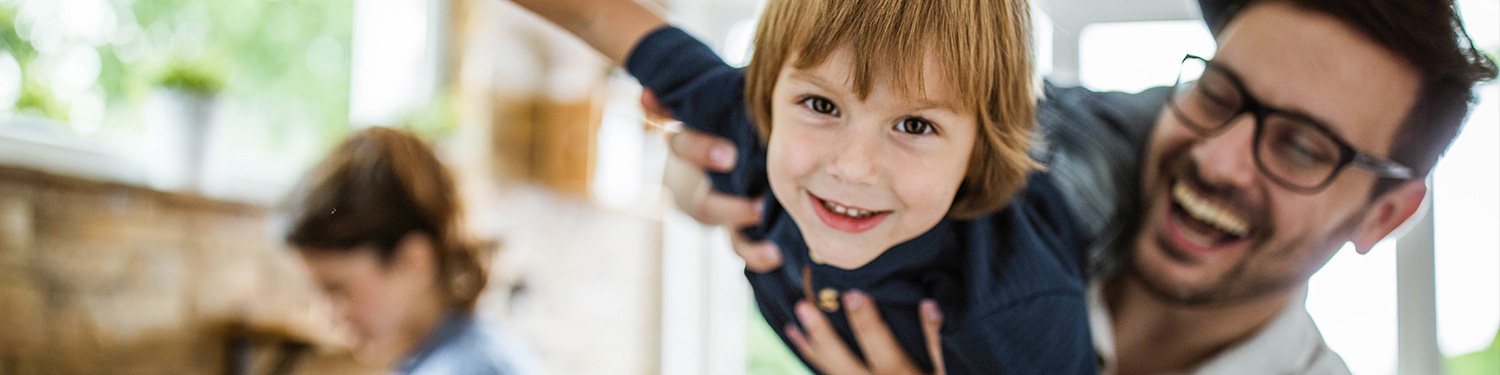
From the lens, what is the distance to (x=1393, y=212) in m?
0.42

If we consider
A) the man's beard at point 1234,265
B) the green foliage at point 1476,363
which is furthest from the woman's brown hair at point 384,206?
the green foliage at point 1476,363

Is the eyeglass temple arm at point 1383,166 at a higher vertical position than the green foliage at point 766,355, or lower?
higher

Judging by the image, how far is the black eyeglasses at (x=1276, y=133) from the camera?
0.42 m

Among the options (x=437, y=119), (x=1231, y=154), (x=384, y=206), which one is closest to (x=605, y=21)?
(x=1231, y=154)

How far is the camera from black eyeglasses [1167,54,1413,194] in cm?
42

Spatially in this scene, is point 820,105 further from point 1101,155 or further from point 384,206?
point 384,206

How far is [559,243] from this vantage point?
1.19m

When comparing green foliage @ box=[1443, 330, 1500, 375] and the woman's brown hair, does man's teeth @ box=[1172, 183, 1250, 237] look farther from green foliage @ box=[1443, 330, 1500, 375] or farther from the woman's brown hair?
the woman's brown hair

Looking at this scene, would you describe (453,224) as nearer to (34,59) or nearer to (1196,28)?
(34,59)

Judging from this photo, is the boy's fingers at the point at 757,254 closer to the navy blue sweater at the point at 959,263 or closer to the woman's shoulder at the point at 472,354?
the navy blue sweater at the point at 959,263

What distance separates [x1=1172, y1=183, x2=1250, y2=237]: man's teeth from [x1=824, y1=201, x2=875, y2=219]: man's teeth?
0.67 feet

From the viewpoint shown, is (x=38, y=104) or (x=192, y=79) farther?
(x=192, y=79)

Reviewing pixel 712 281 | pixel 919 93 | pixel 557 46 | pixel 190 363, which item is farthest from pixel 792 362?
pixel 557 46

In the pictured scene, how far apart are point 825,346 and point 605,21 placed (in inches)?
7.2
